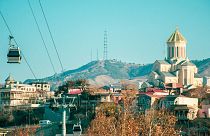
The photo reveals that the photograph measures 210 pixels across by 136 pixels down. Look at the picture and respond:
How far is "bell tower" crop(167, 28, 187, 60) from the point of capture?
16738 centimetres

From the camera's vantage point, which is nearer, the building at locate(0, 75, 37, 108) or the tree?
the tree

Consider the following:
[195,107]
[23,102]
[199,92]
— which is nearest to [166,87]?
[199,92]

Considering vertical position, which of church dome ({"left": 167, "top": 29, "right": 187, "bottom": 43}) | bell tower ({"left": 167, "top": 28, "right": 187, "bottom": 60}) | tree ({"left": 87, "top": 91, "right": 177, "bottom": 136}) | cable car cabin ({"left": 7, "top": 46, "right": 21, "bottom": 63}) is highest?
church dome ({"left": 167, "top": 29, "right": 187, "bottom": 43})

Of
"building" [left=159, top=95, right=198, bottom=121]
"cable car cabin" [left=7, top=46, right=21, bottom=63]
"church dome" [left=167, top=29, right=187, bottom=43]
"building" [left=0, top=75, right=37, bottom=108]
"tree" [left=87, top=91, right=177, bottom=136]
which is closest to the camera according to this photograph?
"cable car cabin" [left=7, top=46, right=21, bottom=63]

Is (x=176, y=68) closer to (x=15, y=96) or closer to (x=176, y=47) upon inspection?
(x=176, y=47)

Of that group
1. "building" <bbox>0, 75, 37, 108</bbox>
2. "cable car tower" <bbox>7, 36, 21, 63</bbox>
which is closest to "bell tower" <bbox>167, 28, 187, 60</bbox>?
"building" <bbox>0, 75, 37, 108</bbox>

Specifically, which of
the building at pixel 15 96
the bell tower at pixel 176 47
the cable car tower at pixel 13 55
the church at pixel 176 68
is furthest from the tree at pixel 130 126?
the bell tower at pixel 176 47

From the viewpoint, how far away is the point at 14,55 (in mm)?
25969

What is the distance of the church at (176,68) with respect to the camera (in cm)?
15675

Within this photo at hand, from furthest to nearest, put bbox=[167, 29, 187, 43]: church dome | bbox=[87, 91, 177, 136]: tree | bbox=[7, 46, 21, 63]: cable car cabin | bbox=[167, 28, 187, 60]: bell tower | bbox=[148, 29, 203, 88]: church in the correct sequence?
bbox=[167, 29, 187, 43]: church dome, bbox=[167, 28, 187, 60]: bell tower, bbox=[148, 29, 203, 88]: church, bbox=[87, 91, 177, 136]: tree, bbox=[7, 46, 21, 63]: cable car cabin

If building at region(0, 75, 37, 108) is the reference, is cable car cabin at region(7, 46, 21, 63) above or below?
above

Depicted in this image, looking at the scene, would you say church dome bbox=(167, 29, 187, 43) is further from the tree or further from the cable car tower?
the cable car tower

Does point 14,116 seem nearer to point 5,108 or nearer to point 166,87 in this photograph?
point 5,108

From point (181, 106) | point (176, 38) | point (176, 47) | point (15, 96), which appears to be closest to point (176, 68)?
point (176, 47)
